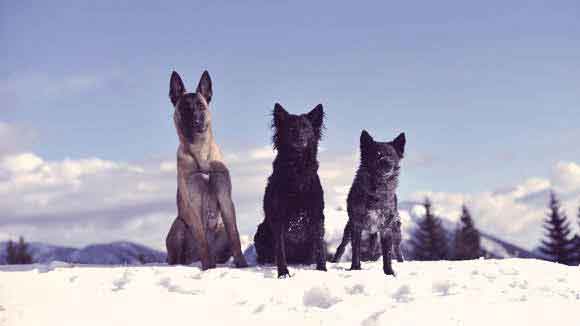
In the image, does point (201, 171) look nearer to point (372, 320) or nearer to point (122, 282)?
point (122, 282)

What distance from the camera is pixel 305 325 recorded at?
6.44 m

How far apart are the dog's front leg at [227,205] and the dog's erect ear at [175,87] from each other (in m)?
1.28

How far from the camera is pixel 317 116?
9617mm

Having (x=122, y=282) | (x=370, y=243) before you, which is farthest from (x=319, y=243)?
(x=122, y=282)

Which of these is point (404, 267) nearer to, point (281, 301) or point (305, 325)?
point (281, 301)

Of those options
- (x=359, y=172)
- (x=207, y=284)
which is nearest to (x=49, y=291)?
(x=207, y=284)

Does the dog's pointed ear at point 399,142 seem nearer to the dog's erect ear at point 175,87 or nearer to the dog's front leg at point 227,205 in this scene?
the dog's front leg at point 227,205

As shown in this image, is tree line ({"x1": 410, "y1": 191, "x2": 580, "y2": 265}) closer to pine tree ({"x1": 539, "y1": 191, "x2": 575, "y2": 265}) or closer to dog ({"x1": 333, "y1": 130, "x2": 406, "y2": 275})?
pine tree ({"x1": 539, "y1": 191, "x2": 575, "y2": 265})

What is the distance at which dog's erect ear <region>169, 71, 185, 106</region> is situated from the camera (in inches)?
409

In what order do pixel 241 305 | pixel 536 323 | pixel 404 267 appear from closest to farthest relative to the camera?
pixel 536 323
pixel 241 305
pixel 404 267

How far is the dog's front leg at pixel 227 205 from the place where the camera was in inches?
405

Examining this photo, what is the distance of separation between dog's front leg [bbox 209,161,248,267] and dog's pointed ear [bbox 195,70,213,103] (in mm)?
1148

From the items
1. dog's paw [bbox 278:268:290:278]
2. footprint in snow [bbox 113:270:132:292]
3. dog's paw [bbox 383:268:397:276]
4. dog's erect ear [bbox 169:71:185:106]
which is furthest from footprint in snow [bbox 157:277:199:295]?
dog's erect ear [bbox 169:71:185:106]

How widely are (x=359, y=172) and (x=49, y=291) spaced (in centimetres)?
501
